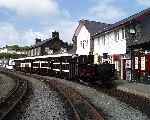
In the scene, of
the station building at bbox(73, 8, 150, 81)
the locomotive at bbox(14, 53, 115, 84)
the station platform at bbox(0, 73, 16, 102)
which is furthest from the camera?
the station building at bbox(73, 8, 150, 81)

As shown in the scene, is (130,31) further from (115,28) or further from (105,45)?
(105,45)

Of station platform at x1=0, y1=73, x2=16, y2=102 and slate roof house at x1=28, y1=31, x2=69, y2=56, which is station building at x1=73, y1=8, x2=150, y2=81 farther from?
slate roof house at x1=28, y1=31, x2=69, y2=56

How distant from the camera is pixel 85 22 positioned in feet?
171

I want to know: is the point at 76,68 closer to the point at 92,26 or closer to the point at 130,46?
the point at 130,46

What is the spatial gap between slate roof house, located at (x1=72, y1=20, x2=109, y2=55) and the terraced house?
20.2 ft

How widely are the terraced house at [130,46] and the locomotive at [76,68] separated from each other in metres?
2.39

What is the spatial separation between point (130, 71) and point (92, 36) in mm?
15464

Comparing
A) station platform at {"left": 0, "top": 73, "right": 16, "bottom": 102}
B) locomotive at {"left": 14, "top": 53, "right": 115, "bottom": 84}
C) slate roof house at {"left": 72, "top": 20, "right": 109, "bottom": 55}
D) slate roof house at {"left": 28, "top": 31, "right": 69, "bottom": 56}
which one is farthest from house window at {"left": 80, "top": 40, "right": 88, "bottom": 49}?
slate roof house at {"left": 28, "top": 31, "right": 69, "bottom": 56}

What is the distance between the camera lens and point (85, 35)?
5150 centimetres

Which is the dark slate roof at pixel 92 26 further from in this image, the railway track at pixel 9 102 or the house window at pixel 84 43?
the railway track at pixel 9 102

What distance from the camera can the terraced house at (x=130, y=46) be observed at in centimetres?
2922

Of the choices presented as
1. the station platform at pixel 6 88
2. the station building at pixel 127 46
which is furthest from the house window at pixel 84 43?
the station platform at pixel 6 88

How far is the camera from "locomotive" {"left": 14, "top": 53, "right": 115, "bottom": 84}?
29031 mm

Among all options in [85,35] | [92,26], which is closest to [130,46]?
[85,35]
